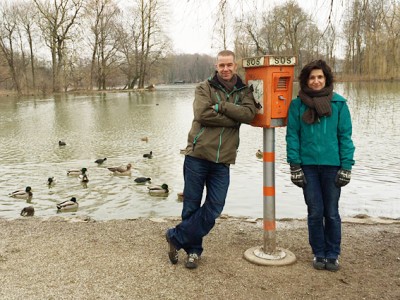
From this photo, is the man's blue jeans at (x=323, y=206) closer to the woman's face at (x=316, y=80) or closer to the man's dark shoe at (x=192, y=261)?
the woman's face at (x=316, y=80)

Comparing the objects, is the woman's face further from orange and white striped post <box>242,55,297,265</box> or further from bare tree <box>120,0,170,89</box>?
bare tree <box>120,0,170,89</box>

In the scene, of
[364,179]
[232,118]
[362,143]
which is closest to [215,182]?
[232,118]

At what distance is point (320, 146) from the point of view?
4.19m

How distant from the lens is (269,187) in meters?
4.50

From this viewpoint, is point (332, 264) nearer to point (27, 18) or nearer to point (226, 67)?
point (226, 67)

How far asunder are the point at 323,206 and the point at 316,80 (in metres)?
1.18

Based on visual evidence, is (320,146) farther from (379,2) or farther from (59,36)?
(59,36)

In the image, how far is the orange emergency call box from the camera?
4.27 meters

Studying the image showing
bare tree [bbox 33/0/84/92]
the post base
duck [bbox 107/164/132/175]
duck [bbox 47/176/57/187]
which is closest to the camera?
the post base

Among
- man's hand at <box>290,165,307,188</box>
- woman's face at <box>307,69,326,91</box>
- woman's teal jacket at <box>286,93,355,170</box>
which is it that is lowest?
man's hand at <box>290,165,307,188</box>

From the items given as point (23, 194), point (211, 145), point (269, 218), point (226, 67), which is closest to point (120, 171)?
point (23, 194)

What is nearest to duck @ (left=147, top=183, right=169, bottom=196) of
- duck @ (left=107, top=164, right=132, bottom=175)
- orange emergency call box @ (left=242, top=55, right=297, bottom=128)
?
duck @ (left=107, top=164, right=132, bottom=175)

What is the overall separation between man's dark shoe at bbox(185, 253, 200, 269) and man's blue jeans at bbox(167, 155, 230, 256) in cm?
4

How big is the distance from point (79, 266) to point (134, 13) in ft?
201
